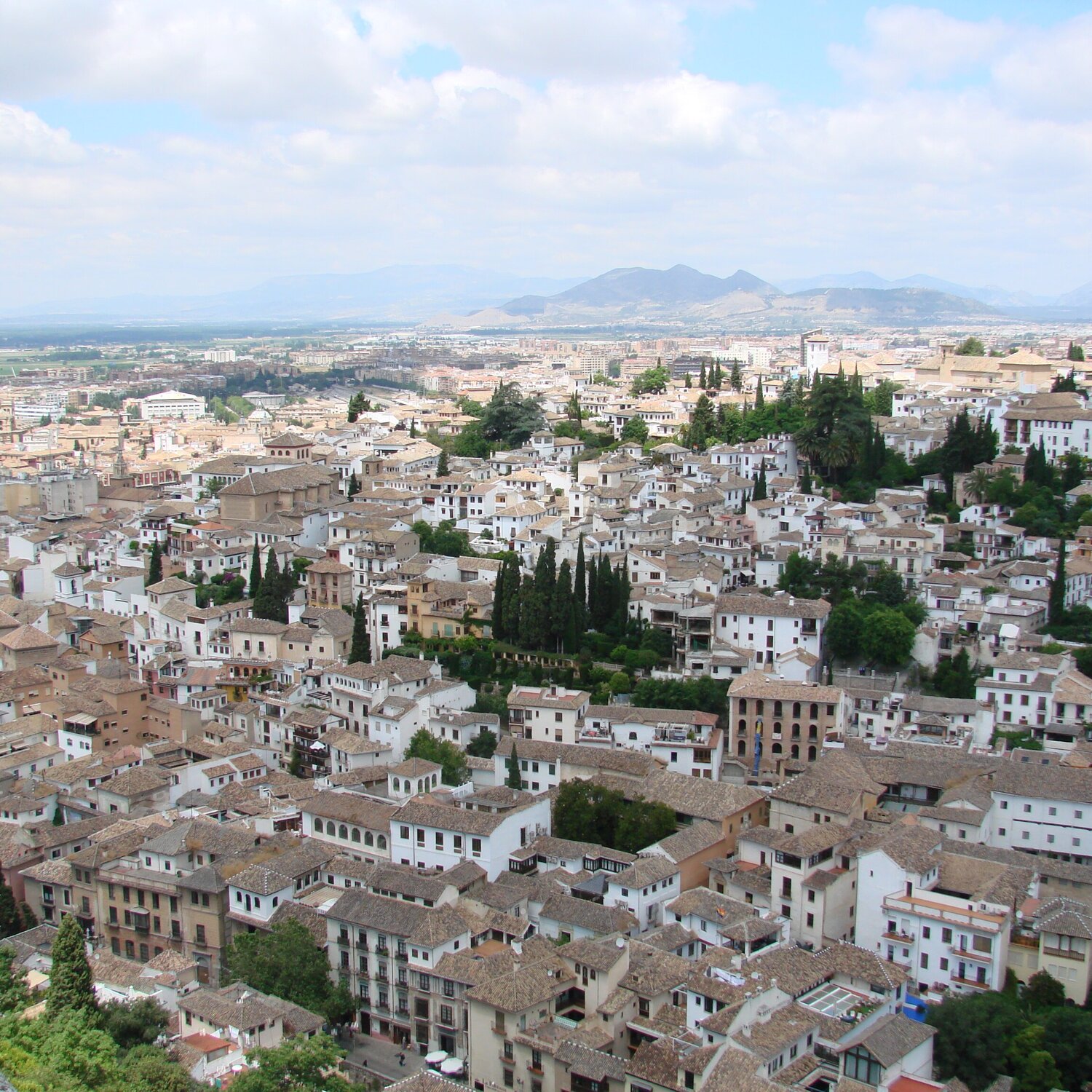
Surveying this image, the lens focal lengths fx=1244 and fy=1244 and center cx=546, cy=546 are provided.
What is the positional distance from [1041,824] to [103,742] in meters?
21.1

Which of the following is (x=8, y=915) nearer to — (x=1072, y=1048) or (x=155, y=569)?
(x=155, y=569)

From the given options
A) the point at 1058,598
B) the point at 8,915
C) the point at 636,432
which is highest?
the point at 636,432

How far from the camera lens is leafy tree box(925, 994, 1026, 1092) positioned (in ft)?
56.1

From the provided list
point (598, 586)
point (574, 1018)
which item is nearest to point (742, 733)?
point (598, 586)

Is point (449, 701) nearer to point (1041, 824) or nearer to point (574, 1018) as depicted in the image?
point (574, 1018)

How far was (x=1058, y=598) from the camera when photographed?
95.9 feet

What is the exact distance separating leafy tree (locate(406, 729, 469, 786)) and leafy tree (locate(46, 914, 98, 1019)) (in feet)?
29.5

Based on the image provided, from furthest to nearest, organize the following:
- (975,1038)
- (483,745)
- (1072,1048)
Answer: (483,745) → (975,1038) → (1072,1048)

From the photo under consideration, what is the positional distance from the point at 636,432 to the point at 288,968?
30796 mm

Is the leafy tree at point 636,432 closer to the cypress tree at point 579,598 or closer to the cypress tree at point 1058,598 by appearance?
the cypress tree at point 579,598

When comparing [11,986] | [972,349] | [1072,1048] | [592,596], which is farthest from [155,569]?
[972,349]

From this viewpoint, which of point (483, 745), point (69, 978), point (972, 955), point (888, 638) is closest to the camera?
point (69, 978)

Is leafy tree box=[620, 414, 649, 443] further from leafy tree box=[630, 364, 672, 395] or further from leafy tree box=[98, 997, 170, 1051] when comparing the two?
leafy tree box=[98, 997, 170, 1051]

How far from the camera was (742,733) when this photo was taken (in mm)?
26875
